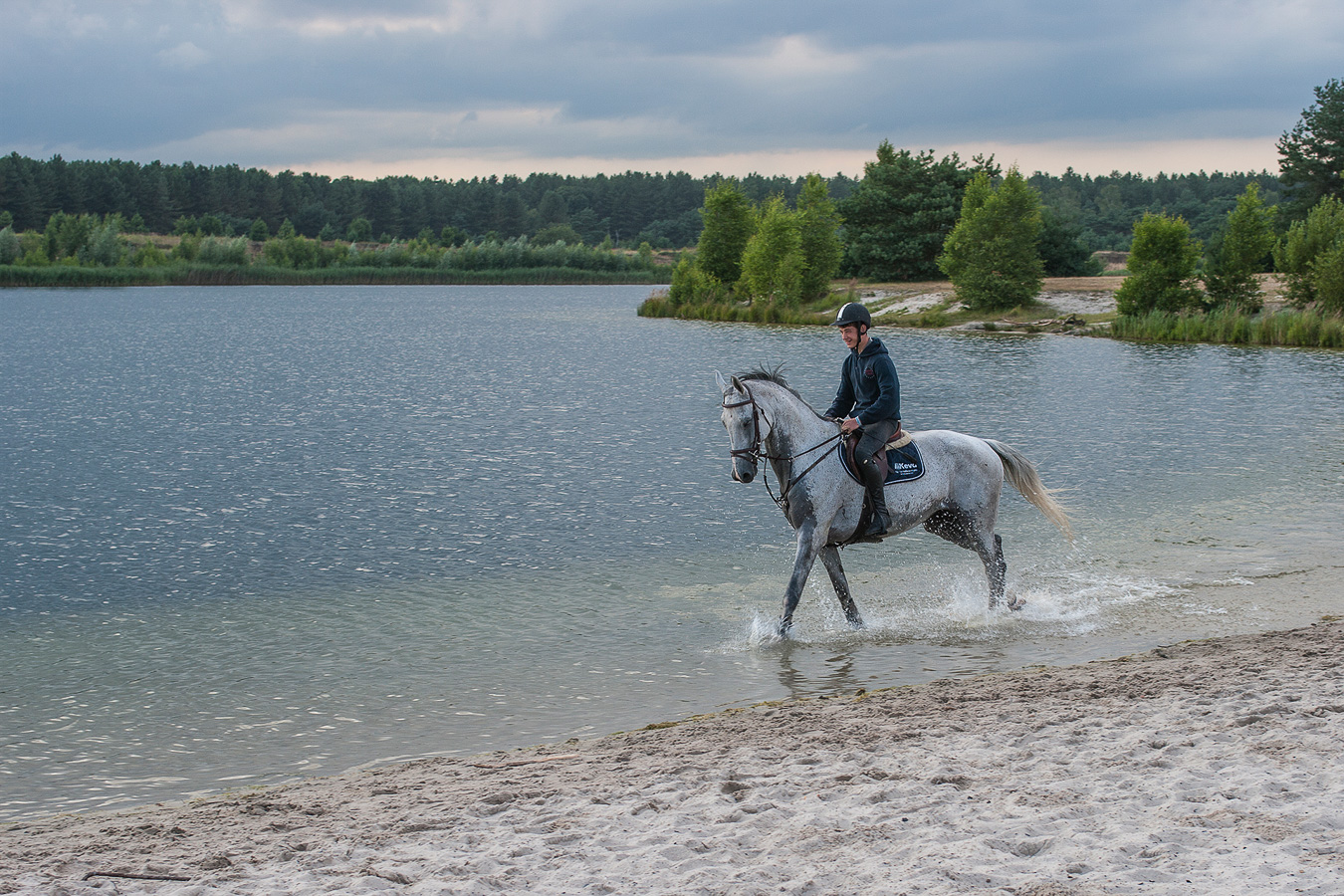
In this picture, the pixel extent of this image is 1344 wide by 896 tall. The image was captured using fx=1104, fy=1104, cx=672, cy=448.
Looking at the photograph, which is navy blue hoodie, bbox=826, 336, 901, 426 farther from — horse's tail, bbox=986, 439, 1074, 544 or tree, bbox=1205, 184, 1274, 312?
tree, bbox=1205, 184, 1274, 312

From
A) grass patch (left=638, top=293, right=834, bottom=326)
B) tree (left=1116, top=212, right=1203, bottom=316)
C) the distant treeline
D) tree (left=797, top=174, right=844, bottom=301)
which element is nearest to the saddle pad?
tree (left=1116, top=212, right=1203, bottom=316)

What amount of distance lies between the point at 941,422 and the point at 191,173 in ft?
543

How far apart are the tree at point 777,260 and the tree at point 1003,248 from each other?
9.30 metres

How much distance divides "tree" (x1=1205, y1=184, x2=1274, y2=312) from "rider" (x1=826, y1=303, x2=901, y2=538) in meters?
42.1

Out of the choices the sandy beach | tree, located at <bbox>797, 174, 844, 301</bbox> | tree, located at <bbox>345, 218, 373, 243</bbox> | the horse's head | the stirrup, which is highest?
tree, located at <bbox>345, 218, 373, 243</bbox>

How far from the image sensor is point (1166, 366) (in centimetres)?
3603

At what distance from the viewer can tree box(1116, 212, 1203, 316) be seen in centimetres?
4650

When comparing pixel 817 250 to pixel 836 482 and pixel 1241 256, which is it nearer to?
pixel 1241 256

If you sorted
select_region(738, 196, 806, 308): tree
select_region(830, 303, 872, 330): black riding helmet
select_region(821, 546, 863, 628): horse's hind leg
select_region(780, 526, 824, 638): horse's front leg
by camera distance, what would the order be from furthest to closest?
select_region(738, 196, 806, 308): tree, select_region(821, 546, 863, 628): horse's hind leg, select_region(780, 526, 824, 638): horse's front leg, select_region(830, 303, 872, 330): black riding helmet

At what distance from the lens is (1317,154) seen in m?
67.0

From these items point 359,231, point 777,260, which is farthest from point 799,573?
point 359,231

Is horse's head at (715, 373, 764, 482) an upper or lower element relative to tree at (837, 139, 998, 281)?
lower

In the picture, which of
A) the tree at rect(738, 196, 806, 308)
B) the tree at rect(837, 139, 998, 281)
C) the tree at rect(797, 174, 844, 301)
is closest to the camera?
the tree at rect(738, 196, 806, 308)

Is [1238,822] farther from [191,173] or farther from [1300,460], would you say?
[191,173]
